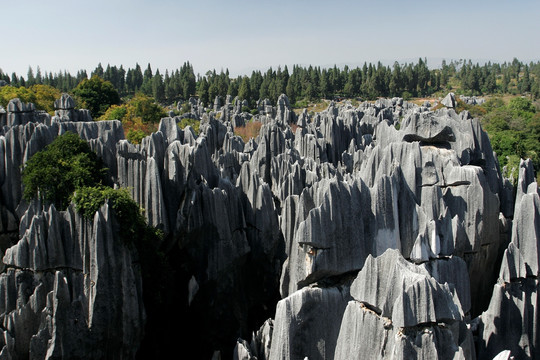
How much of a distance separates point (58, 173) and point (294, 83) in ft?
236

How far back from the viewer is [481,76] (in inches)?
3937

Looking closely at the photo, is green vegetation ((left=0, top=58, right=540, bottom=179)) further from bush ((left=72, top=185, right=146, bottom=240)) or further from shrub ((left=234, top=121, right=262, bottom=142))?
bush ((left=72, top=185, right=146, bottom=240))

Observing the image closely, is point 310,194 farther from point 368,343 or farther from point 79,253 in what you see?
point 79,253

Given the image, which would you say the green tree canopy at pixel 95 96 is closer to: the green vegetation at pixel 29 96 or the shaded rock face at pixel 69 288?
the green vegetation at pixel 29 96

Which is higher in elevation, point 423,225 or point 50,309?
point 423,225

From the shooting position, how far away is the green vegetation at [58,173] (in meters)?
15.1

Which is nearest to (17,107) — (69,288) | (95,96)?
(69,288)

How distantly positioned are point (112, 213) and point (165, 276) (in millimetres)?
3207

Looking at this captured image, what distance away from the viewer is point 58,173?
597 inches

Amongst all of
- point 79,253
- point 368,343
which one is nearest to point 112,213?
point 79,253

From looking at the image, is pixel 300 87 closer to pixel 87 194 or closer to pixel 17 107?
pixel 17 107

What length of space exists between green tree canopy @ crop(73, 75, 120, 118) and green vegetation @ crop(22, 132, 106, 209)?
36374mm

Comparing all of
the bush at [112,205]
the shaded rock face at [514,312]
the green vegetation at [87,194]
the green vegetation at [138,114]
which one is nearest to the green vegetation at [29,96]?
the green vegetation at [138,114]

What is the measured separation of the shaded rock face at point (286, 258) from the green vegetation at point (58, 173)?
2.27 ft
